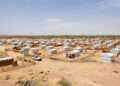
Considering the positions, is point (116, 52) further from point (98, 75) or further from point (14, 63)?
point (14, 63)

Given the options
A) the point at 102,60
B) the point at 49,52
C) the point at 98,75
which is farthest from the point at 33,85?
the point at 49,52

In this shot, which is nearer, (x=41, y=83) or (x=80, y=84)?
(x=41, y=83)

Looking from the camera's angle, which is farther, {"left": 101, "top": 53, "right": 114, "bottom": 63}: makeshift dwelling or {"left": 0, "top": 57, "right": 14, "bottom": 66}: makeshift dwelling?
{"left": 101, "top": 53, "right": 114, "bottom": 63}: makeshift dwelling

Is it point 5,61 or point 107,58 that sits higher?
point 5,61

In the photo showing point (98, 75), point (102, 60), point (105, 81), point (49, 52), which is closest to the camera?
point (105, 81)

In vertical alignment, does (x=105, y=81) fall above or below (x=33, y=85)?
below

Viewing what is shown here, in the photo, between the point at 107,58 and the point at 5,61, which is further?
the point at 107,58

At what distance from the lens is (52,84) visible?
12.2m

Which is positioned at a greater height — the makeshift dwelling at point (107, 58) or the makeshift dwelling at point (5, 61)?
the makeshift dwelling at point (5, 61)

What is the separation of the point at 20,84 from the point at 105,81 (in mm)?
6981

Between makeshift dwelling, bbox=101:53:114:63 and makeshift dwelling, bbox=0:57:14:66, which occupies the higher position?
makeshift dwelling, bbox=0:57:14:66

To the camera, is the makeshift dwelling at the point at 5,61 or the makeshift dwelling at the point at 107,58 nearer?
the makeshift dwelling at the point at 5,61

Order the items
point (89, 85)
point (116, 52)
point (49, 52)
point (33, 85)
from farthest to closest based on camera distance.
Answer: point (49, 52)
point (116, 52)
point (89, 85)
point (33, 85)

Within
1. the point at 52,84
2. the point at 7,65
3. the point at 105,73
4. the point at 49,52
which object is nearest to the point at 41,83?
the point at 52,84
